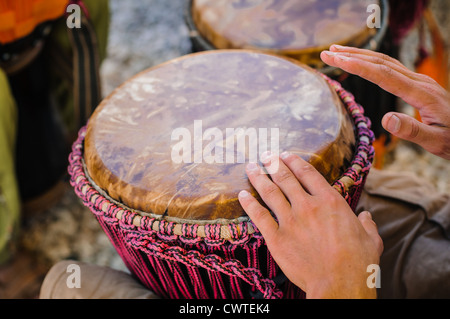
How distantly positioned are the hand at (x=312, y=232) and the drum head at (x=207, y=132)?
0.04 metres

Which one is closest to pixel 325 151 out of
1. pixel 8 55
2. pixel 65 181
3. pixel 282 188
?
pixel 282 188

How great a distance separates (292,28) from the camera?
1153mm

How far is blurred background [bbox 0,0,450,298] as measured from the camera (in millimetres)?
1488

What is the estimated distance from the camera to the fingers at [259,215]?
26.5 inches

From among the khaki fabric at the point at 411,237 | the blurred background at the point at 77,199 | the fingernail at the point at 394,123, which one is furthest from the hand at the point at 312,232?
the blurred background at the point at 77,199

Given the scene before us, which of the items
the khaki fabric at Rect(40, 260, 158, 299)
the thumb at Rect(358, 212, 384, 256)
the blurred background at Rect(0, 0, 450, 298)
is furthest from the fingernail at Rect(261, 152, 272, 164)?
the blurred background at Rect(0, 0, 450, 298)

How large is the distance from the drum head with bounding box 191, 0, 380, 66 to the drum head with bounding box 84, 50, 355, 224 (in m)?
0.20

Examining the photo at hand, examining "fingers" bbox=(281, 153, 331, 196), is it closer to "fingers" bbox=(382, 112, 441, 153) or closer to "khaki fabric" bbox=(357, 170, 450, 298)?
"fingers" bbox=(382, 112, 441, 153)

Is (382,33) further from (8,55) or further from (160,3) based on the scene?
(160,3)

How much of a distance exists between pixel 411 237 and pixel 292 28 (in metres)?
0.59

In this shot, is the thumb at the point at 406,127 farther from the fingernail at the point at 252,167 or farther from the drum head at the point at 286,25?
the drum head at the point at 286,25

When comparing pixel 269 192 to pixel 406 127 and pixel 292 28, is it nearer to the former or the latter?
pixel 406 127
